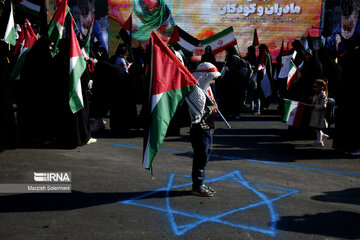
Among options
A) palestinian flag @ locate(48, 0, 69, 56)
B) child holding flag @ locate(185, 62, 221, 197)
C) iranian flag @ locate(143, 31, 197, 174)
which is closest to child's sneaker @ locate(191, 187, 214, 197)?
child holding flag @ locate(185, 62, 221, 197)

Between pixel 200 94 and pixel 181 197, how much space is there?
4.46 feet

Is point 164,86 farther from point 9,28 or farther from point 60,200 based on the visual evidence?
point 9,28

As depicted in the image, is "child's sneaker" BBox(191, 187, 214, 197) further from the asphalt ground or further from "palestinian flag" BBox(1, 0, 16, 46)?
"palestinian flag" BBox(1, 0, 16, 46)

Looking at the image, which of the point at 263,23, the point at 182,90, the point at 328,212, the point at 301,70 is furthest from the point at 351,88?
the point at 263,23

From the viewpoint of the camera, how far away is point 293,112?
8742 millimetres

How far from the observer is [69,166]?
6.35 meters

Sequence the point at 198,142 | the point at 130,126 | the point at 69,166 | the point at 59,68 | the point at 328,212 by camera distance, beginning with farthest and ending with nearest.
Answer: the point at 130,126
the point at 59,68
the point at 69,166
the point at 198,142
the point at 328,212

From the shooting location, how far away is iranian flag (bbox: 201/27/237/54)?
11.9m

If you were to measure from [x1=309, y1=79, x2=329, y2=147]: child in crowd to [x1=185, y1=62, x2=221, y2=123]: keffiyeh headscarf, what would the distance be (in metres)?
4.23

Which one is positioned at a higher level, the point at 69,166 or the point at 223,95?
the point at 223,95

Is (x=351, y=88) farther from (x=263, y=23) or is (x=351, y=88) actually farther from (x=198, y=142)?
(x=263, y=23)

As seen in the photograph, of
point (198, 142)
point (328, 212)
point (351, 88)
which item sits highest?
point (351, 88)

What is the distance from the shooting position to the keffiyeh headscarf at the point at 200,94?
4.90 m

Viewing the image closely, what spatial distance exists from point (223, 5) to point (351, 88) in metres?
13.6
